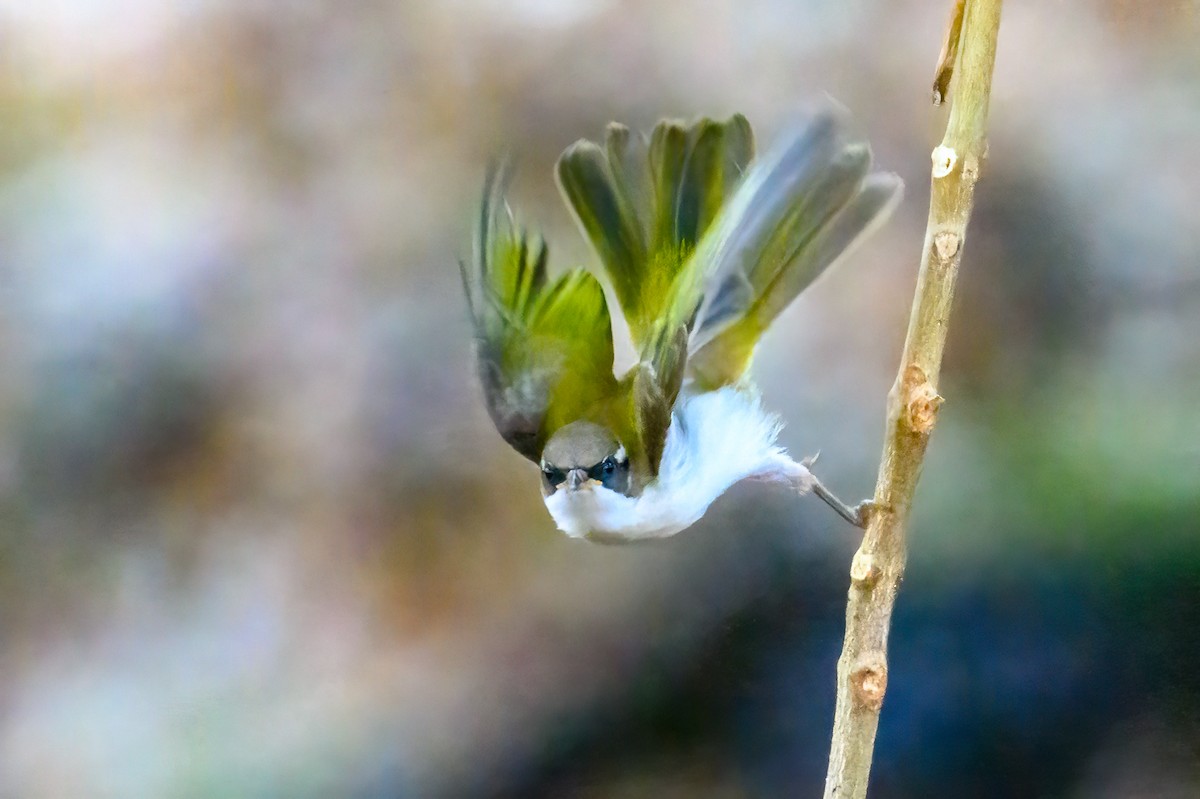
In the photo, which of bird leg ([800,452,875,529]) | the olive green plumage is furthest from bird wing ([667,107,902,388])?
bird leg ([800,452,875,529])

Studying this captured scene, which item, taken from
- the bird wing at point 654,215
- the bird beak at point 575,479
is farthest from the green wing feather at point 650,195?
the bird beak at point 575,479

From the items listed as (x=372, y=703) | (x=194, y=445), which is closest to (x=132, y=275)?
(x=194, y=445)

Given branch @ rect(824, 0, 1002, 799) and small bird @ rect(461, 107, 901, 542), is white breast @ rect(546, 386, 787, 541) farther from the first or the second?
branch @ rect(824, 0, 1002, 799)

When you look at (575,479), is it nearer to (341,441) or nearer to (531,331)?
(531,331)

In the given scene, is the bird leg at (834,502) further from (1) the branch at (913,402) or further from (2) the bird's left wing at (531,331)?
(2) the bird's left wing at (531,331)

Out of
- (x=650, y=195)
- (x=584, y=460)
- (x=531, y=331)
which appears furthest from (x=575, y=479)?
(x=650, y=195)

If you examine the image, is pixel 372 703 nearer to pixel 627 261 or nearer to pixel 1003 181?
pixel 627 261
